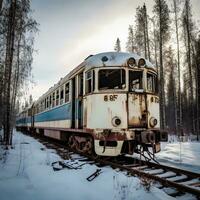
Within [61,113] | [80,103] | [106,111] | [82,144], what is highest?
[80,103]

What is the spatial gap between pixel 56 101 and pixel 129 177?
7.58 metres

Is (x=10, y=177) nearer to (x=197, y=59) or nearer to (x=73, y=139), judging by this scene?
(x=73, y=139)

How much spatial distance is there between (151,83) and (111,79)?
4.93 feet

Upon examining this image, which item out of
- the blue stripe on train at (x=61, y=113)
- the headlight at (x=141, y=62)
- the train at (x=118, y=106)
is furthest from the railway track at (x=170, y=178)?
the headlight at (x=141, y=62)

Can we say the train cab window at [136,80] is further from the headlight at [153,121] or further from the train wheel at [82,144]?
the train wheel at [82,144]

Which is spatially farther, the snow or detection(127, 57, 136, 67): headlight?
detection(127, 57, 136, 67): headlight

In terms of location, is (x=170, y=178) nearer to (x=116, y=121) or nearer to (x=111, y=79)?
(x=116, y=121)

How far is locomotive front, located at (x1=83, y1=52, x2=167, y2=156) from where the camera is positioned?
23.5 ft

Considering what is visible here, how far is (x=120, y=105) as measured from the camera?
7.36m

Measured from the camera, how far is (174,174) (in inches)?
237

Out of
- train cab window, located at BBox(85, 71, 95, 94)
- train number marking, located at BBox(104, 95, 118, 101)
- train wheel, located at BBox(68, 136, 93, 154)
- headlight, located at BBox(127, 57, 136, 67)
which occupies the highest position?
headlight, located at BBox(127, 57, 136, 67)

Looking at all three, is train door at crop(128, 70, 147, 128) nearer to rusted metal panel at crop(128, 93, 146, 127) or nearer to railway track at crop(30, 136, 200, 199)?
rusted metal panel at crop(128, 93, 146, 127)

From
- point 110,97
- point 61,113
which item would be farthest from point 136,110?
point 61,113

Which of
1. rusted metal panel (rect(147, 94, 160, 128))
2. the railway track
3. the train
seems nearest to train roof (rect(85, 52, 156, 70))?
the train
